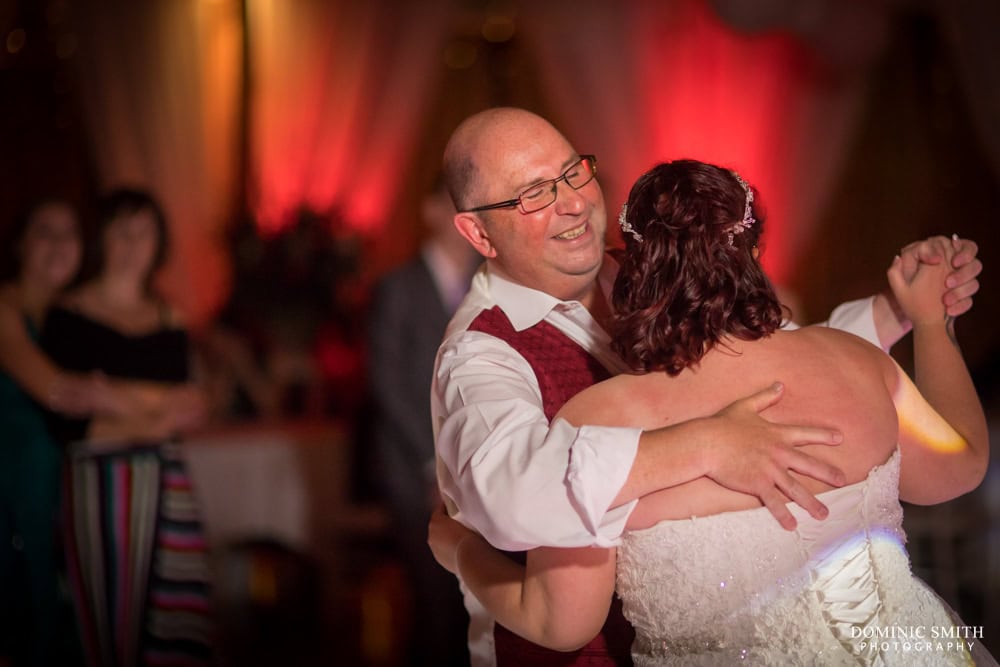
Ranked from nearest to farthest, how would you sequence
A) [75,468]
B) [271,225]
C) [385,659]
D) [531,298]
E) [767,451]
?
[767,451], [531,298], [75,468], [385,659], [271,225]

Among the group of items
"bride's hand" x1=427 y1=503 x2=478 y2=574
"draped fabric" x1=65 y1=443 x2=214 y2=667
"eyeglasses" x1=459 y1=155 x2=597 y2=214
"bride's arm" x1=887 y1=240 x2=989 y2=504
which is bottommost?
"draped fabric" x1=65 y1=443 x2=214 y2=667

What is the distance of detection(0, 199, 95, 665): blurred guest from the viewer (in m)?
3.31

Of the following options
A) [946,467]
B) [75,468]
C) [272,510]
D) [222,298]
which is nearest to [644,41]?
[222,298]

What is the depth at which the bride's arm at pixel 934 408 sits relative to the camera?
178 centimetres

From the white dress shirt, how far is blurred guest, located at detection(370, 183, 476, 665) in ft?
6.39

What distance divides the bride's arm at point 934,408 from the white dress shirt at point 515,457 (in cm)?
57

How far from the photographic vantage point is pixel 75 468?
3320 mm

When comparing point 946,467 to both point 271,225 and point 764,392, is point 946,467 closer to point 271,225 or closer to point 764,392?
point 764,392

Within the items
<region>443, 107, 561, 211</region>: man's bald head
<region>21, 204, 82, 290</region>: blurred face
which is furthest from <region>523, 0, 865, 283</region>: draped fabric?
<region>443, 107, 561, 211</region>: man's bald head

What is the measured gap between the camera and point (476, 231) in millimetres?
1992

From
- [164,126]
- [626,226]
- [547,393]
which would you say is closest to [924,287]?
[626,226]

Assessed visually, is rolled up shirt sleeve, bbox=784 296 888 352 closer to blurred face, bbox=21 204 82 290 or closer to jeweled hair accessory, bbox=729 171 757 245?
jeweled hair accessory, bbox=729 171 757 245

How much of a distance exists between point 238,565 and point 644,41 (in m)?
3.31

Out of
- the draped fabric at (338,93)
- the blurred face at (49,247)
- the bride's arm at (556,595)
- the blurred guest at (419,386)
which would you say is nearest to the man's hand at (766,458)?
the bride's arm at (556,595)
